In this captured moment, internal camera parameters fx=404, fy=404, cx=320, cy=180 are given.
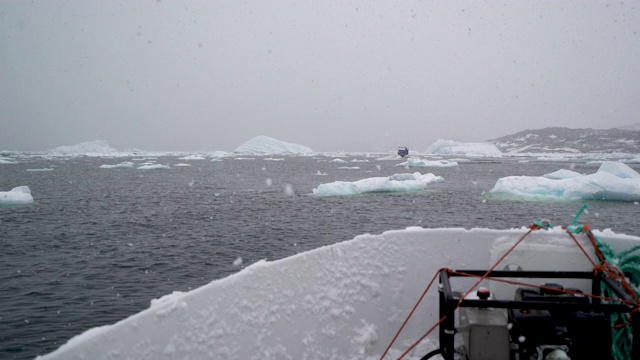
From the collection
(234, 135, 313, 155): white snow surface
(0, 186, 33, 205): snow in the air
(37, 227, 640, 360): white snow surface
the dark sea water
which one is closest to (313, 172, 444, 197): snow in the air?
the dark sea water

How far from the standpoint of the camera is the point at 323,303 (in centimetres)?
287

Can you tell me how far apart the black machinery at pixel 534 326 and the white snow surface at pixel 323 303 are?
746 mm

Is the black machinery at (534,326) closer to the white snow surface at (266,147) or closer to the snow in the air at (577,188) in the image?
the snow in the air at (577,188)

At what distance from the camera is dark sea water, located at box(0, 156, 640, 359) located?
7.55m

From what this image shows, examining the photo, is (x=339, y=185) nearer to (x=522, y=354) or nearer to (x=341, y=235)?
(x=341, y=235)

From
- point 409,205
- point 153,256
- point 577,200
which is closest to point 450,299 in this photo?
point 153,256

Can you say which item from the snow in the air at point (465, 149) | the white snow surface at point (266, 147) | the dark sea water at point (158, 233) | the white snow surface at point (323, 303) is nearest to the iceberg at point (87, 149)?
the white snow surface at point (266, 147)

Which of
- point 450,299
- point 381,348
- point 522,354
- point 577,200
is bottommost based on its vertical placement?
point 577,200

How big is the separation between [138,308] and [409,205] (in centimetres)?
1535

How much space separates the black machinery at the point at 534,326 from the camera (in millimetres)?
1950

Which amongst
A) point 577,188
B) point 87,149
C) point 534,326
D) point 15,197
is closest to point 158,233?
point 15,197

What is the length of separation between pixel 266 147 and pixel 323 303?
13006cm

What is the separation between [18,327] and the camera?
6676 mm

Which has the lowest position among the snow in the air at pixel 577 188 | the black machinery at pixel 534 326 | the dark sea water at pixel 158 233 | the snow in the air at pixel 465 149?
the dark sea water at pixel 158 233
